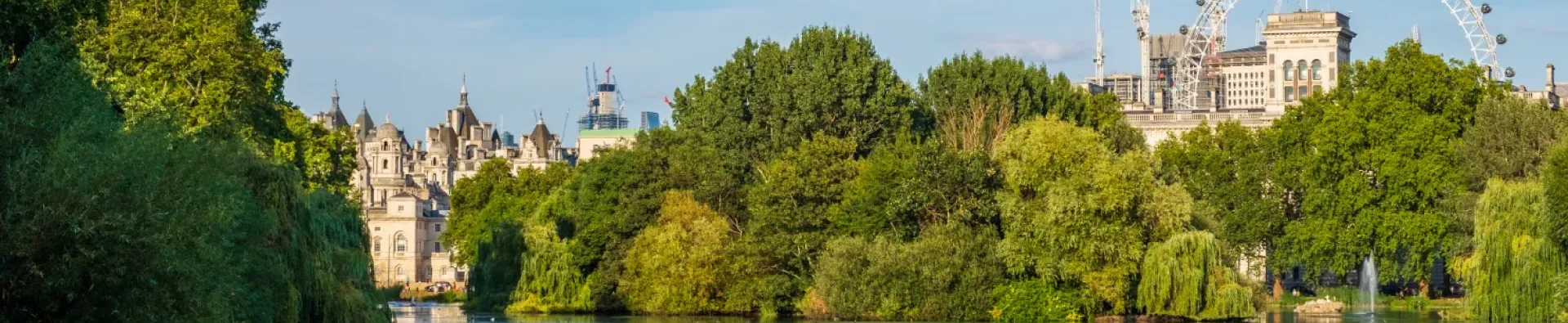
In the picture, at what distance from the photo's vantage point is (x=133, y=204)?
24.2m

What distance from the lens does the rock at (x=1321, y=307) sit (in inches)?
2549

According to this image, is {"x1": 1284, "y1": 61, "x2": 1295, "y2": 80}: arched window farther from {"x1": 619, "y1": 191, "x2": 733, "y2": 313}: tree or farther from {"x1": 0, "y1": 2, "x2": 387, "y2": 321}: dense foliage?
{"x1": 0, "y1": 2, "x2": 387, "y2": 321}: dense foliage

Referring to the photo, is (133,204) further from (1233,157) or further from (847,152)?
(1233,157)

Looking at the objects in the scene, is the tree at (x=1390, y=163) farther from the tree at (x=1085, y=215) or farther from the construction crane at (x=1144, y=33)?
the construction crane at (x=1144, y=33)

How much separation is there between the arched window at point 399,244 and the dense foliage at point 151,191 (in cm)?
12540

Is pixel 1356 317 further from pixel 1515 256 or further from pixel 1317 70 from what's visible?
pixel 1317 70

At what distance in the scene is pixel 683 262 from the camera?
200 feet

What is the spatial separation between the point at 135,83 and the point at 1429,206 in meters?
40.7

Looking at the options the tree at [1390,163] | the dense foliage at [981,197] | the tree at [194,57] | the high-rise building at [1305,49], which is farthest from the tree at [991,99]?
the high-rise building at [1305,49]

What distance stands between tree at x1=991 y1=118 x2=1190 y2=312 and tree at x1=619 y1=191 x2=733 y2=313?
10.8m

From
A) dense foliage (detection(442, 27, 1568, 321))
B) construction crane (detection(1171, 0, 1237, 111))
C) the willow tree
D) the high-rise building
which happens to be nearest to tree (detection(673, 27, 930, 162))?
dense foliage (detection(442, 27, 1568, 321))

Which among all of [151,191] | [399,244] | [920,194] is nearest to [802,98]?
[920,194]

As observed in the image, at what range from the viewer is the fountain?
6875cm

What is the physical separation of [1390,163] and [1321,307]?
4.61 m
